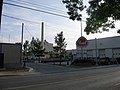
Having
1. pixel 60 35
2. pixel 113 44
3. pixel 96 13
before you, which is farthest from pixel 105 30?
pixel 113 44

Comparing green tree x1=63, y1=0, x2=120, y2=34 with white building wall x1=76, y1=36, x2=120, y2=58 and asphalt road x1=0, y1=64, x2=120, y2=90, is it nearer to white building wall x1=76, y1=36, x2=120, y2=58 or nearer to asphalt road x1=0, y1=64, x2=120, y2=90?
asphalt road x1=0, y1=64, x2=120, y2=90

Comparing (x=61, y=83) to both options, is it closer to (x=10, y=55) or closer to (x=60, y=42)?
(x=10, y=55)

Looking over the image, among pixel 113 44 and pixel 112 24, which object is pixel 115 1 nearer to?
pixel 112 24

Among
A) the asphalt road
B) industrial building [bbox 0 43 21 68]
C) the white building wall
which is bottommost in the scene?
the asphalt road

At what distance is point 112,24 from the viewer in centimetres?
2091

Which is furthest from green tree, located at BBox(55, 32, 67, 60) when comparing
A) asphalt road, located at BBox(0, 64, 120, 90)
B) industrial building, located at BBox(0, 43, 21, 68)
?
asphalt road, located at BBox(0, 64, 120, 90)

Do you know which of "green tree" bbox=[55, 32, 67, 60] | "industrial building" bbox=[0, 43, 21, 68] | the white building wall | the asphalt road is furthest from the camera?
the white building wall

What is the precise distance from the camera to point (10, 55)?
45.5m

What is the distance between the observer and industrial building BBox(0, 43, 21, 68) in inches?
1736

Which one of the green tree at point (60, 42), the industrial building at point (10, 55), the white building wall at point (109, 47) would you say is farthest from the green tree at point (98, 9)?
the white building wall at point (109, 47)

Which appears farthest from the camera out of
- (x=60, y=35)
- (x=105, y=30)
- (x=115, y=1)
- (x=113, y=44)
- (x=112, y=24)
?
(x=113, y=44)

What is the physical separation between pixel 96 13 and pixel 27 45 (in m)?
92.1

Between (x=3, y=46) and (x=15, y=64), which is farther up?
(x=3, y=46)

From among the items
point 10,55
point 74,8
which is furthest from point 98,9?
point 10,55
